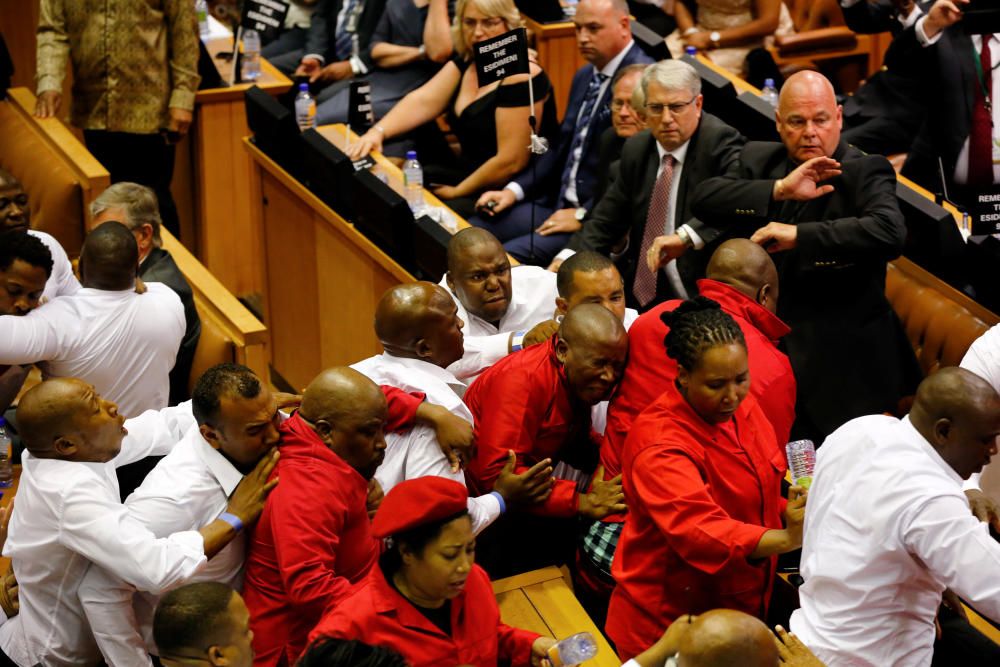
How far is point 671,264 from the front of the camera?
502cm

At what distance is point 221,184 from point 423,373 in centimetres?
365

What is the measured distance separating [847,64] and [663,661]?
5212 mm

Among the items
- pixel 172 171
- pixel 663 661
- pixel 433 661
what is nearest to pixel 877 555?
pixel 663 661

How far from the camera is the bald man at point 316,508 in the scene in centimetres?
325

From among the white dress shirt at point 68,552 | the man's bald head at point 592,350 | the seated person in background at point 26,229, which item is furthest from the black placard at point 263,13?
the white dress shirt at point 68,552

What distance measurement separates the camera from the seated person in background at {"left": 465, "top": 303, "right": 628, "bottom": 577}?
3.65m

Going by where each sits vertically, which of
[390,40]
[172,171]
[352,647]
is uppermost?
[352,647]

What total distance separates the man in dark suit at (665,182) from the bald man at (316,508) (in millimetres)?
1675

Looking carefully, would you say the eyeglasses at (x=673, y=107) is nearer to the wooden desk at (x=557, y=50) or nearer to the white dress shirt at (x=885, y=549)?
→ the white dress shirt at (x=885, y=549)

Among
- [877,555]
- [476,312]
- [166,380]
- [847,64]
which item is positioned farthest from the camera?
[847,64]

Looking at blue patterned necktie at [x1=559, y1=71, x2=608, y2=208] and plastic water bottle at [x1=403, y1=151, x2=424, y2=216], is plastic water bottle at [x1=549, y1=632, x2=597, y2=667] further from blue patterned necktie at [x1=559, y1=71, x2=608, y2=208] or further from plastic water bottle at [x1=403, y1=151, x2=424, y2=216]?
blue patterned necktie at [x1=559, y1=71, x2=608, y2=208]

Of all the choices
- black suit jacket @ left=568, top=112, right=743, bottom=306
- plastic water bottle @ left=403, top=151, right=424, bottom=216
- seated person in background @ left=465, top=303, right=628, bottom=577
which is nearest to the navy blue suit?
plastic water bottle @ left=403, top=151, right=424, bottom=216

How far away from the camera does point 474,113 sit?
20.3 ft

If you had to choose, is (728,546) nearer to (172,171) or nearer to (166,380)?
(166,380)
